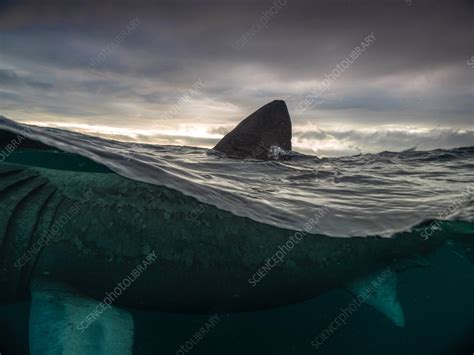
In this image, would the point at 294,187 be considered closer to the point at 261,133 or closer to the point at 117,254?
the point at 261,133

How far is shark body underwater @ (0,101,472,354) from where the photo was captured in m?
3.60

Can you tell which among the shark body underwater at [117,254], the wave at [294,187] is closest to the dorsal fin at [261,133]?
the wave at [294,187]

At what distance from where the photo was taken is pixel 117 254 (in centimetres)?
375

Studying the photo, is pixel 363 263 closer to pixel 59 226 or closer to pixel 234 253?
pixel 234 253

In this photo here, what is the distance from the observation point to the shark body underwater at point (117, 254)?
360 cm

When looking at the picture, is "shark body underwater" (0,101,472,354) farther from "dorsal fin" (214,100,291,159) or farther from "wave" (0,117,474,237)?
"dorsal fin" (214,100,291,159)

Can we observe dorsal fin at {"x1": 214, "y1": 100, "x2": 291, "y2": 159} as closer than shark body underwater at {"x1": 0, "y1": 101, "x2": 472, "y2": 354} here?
No

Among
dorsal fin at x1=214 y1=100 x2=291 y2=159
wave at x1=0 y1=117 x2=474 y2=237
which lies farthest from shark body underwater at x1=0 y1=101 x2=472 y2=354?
dorsal fin at x1=214 y1=100 x2=291 y2=159

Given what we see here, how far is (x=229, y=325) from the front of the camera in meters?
6.02

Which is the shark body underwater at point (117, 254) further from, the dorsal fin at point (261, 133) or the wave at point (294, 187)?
the dorsal fin at point (261, 133)

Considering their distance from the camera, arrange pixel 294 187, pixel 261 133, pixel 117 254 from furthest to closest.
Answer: pixel 261 133 → pixel 294 187 → pixel 117 254

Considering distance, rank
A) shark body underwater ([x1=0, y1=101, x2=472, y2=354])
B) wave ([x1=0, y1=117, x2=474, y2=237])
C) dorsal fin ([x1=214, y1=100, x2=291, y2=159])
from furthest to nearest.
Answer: dorsal fin ([x1=214, y1=100, x2=291, y2=159]), wave ([x1=0, y1=117, x2=474, y2=237]), shark body underwater ([x1=0, y1=101, x2=472, y2=354])

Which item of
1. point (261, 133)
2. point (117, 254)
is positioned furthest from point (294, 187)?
point (117, 254)

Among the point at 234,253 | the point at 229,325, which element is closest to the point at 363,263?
the point at 234,253
